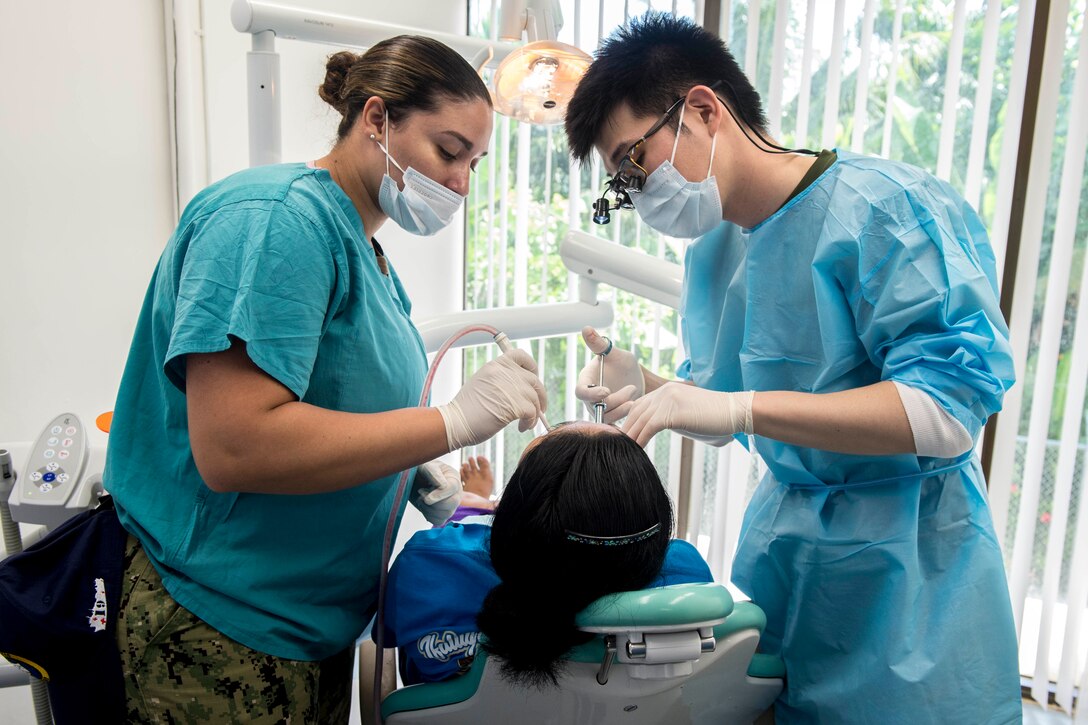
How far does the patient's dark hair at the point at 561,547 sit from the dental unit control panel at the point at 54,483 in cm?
77

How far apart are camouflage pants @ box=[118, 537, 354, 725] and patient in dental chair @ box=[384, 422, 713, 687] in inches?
7.9

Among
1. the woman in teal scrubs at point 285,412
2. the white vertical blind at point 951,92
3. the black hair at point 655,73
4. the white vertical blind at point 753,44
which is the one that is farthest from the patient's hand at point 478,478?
the white vertical blind at point 951,92

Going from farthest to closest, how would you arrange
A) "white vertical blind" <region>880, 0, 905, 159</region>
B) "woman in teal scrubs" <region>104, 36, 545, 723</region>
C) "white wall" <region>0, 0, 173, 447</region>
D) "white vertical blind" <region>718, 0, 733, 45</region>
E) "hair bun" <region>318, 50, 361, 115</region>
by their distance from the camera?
"white vertical blind" <region>718, 0, 733, 45</region> → "white vertical blind" <region>880, 0, 905, 159</region> → "white wall" <region>0, 0, 173, 447</region> → "hair bun" <region>318, 50, 361, 115</region> → "woman in teal scrubs" <region>104, 36, 545, 723</region>

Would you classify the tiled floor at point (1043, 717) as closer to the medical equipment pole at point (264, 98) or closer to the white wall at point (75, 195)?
the medical equipment pole at point (264, 98)

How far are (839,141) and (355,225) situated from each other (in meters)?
1.75

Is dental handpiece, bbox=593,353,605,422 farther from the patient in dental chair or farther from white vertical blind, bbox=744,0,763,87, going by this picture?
white vertical blind, bbox=744,0,763,87

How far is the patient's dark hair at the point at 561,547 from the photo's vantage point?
3.27 feet

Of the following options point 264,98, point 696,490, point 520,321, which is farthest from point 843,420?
point 696,490

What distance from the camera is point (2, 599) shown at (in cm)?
98

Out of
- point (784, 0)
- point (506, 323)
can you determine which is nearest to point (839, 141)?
point (784, 0)

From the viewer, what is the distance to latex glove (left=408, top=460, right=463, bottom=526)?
4.61ft

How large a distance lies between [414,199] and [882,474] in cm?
81

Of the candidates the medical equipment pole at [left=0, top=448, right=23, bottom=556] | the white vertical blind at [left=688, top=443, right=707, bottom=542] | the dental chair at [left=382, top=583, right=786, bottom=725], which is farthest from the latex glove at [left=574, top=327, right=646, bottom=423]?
the white vertical blind at [left=688, top=443, right=707, bottom=542]

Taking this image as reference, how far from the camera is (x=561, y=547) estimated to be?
1.03 m
